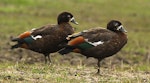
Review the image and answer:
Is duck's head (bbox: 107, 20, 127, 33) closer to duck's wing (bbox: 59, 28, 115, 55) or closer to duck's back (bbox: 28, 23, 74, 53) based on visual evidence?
duck's wing (bbox: 59, 28, 115, 55)

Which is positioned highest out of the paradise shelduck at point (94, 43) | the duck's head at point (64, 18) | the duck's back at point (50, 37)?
the duck's head at point (64, 18)

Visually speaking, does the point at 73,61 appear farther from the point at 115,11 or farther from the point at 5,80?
the point at 115,11

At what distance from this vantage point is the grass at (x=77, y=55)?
1039cm

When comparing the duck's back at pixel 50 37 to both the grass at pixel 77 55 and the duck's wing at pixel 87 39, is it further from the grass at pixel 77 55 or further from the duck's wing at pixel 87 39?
the duck's wing at pixel 87 39

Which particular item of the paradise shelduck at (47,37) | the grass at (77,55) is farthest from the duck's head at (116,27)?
the paradise shelduck at (47,37)

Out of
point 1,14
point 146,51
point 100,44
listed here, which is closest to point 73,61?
point 146,51

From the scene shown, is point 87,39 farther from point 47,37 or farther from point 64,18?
point 64,18

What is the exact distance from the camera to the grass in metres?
10.4

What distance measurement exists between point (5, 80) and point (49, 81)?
0.78 m

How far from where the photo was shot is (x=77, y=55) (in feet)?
55.7

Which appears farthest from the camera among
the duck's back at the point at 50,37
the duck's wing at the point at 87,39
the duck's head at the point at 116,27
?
the duck's back at the point at 50,37

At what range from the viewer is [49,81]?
9547mm

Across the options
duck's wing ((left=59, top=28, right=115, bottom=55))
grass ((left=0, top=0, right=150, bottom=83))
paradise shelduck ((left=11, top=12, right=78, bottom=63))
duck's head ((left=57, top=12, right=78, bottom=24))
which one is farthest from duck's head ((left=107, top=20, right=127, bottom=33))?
duck's head ((left=57, top=12, right=78, bottom=24))

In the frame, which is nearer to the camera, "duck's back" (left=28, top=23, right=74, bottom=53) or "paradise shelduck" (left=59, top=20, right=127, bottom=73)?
"paradise shelduck" (left=59, top=20, right=127, bottom=73)
